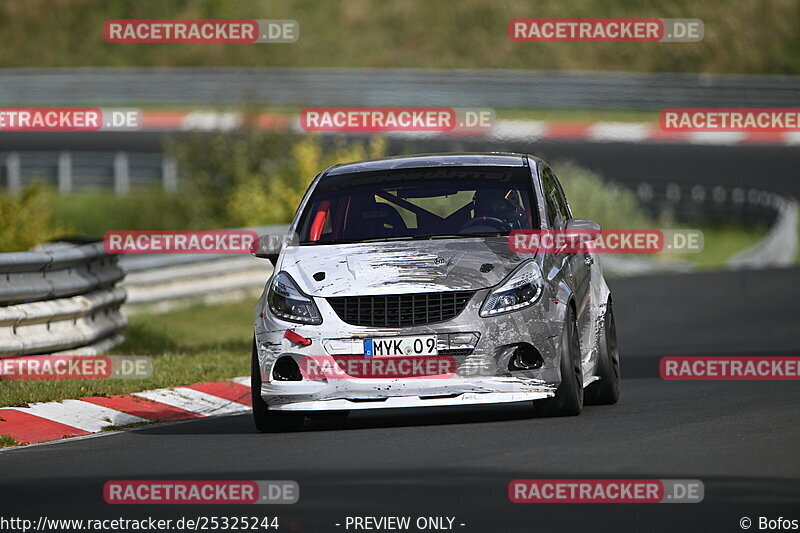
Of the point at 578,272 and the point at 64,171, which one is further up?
the point at 64,171

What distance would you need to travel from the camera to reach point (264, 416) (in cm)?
1032

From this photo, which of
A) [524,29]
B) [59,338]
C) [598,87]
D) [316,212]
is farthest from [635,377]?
[524,29]

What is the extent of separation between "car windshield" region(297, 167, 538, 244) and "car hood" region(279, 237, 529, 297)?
29cm

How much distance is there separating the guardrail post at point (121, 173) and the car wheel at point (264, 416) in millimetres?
27079

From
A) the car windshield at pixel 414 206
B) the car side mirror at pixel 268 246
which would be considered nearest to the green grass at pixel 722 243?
the car windshield at pixel 414 206

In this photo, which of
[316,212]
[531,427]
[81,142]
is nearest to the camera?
[531,427]

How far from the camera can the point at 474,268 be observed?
10094 mm

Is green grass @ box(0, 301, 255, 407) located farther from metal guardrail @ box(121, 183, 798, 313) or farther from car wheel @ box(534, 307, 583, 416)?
car wheel @ box(534, 307, 583, 416)

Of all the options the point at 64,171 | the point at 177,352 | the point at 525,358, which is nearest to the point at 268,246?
the point at 525,358

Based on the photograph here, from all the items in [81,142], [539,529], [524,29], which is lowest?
[539,529]

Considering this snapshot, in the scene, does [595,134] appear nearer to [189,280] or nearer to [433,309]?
[189,280]

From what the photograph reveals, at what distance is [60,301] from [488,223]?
4262 mm

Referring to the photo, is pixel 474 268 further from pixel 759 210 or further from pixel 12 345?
pixel 759 210

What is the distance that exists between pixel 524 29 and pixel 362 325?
49163mm
